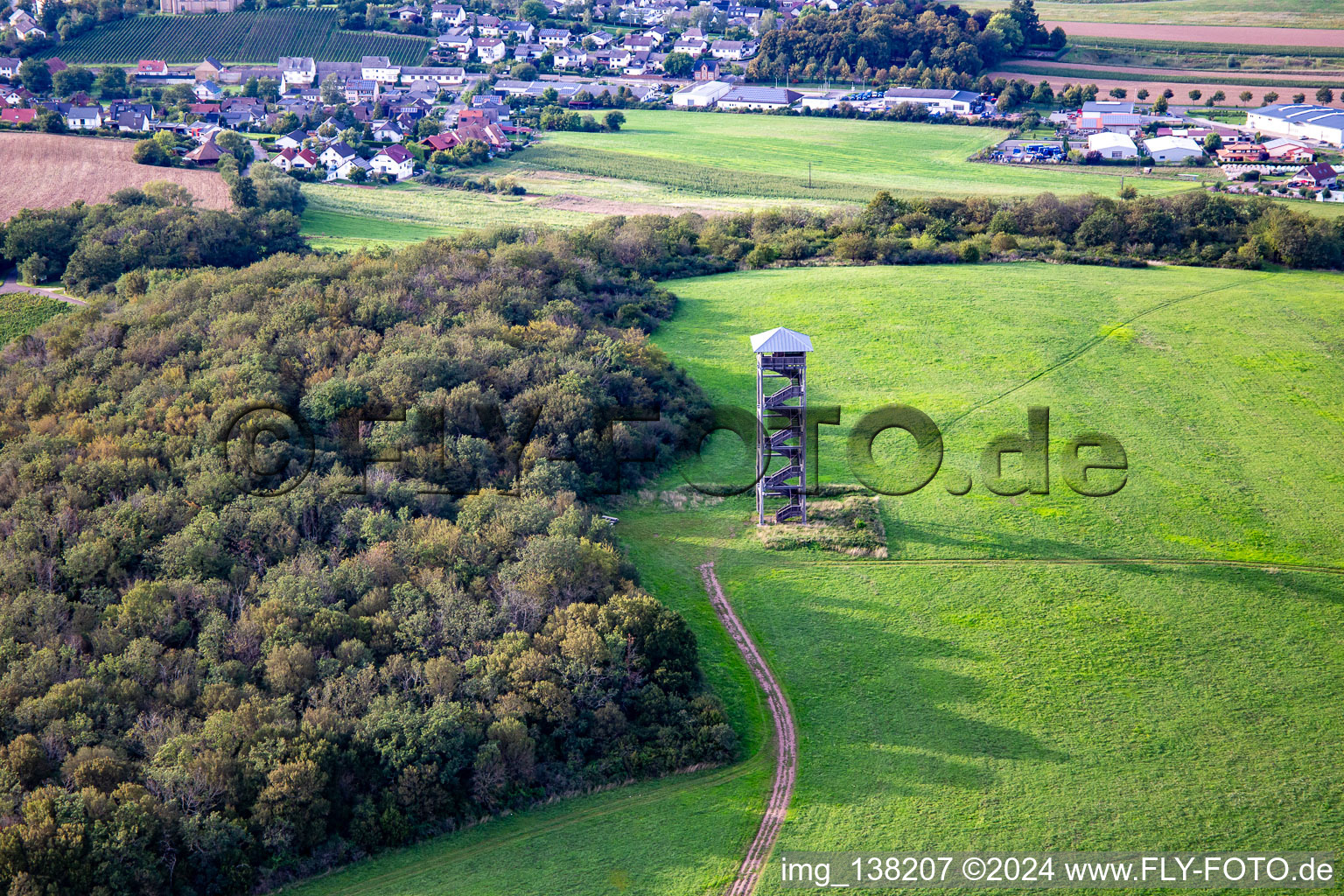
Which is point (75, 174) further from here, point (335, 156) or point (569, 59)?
point (569, 59)

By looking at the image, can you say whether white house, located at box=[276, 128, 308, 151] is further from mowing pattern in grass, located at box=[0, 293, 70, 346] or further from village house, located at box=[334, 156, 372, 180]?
mowing pattern in grass, located at box=[0, 293, 70, 346]

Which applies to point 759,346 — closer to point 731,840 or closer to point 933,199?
point 731,840

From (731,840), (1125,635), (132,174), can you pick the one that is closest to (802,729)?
(731,840)

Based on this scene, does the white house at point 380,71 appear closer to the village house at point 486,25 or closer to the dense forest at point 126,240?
the village house at point 486,25

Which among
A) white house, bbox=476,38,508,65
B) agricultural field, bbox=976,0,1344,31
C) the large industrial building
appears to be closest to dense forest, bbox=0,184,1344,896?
the large industrial building

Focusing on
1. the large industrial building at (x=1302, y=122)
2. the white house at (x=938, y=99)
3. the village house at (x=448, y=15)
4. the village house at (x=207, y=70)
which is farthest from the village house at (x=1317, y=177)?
the village house at (x=448, y=15)

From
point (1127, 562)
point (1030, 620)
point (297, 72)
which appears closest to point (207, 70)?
point (297, 72)
